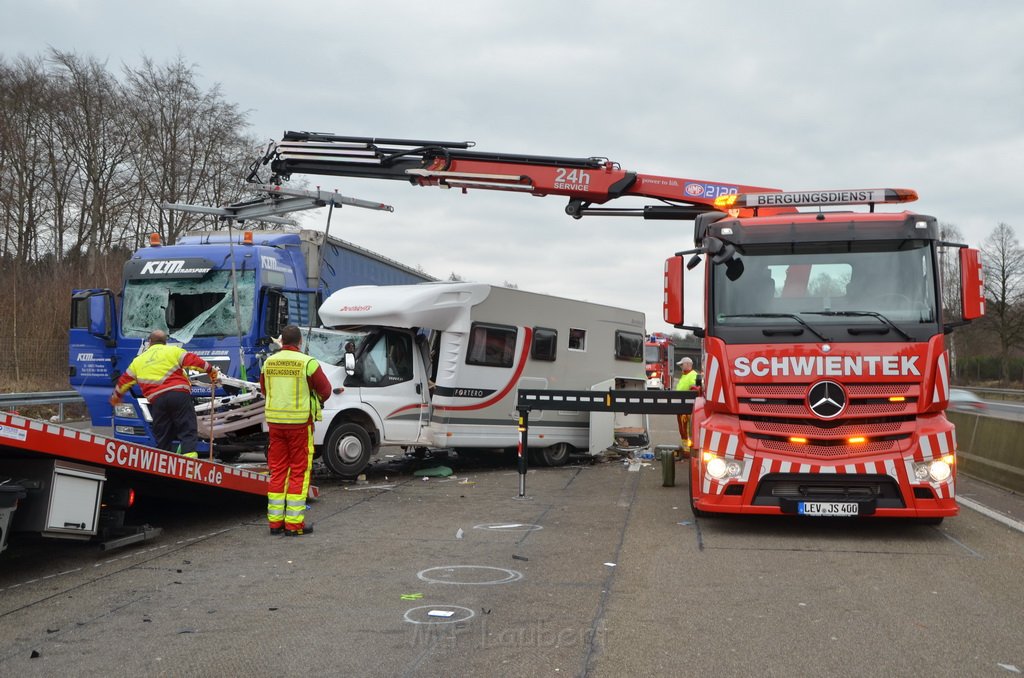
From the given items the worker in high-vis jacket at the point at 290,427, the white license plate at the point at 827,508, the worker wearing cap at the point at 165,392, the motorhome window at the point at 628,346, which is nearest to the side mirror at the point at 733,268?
the white license plate at the point at 827,508

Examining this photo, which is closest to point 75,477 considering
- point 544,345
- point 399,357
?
point 399,357

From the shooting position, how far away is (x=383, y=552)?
23.9 feet

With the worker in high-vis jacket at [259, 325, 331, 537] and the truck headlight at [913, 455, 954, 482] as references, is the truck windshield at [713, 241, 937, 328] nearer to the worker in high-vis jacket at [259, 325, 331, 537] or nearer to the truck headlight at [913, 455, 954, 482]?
the truck headlight at [913, 455, 954, 482]

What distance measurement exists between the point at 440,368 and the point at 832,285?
615 cm

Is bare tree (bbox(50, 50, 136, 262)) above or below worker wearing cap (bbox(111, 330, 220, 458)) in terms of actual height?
above

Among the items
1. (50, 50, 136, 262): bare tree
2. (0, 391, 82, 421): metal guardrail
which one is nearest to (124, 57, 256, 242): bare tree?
(50, 50, 136, 262): bare tree

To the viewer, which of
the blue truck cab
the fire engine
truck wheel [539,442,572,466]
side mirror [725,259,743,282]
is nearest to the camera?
side mirror [725,259,743,282]

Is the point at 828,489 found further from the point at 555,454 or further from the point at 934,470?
the point at 555,454

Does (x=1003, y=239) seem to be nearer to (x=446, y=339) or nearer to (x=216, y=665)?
(x=446, y=339)

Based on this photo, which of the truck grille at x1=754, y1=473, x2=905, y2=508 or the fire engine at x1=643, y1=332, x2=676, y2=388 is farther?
the fire engine at x1=643, y1=332, x2=676, y2=388

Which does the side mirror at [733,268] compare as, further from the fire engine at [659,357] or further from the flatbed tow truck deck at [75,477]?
the fire engine at [659,357]

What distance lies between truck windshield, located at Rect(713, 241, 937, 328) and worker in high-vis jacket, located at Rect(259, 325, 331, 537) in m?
3.78

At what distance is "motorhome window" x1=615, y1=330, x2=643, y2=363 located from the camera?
53.0ft

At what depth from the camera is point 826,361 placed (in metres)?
7.77
